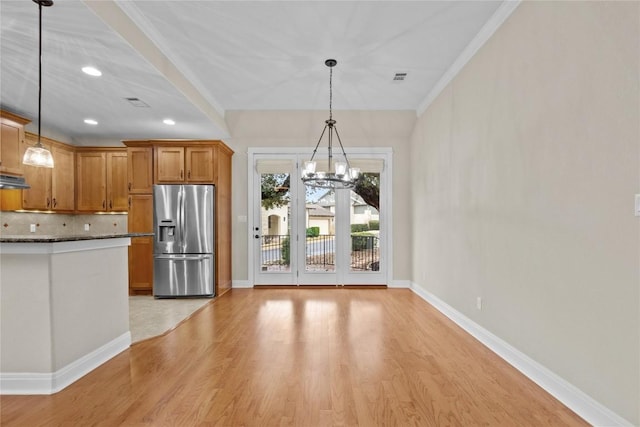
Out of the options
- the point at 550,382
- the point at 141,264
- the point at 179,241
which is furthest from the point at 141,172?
the point at 550,382

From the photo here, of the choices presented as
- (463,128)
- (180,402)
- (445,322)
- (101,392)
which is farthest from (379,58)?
(101,392)

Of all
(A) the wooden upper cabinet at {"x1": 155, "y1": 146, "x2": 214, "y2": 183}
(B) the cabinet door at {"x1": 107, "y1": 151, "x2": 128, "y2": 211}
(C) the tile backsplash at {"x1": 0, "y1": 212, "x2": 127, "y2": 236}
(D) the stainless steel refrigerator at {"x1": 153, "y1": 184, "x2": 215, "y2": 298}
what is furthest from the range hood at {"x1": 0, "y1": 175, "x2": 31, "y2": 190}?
(B) the cabinet door at {"x1": 107, "y1": 151, "x2": 128, "y2": 211}

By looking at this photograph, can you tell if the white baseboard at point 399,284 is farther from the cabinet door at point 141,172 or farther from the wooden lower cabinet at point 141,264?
the cabinet door at point 141,172

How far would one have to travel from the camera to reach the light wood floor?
1.98 metres

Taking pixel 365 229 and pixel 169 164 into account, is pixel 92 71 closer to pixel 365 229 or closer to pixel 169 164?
pixel 169 164

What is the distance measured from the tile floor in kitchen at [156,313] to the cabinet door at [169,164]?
1873 millimetres

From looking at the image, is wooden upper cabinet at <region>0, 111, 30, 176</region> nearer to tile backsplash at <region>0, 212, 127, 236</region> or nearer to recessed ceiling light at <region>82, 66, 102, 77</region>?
tile backsplash at <region>0, 212, 127, 236</region>

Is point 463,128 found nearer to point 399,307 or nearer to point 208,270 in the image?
point 399,307

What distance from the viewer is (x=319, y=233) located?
595 cm

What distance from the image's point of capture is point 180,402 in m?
2.14

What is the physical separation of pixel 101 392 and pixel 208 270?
2833 millimetres

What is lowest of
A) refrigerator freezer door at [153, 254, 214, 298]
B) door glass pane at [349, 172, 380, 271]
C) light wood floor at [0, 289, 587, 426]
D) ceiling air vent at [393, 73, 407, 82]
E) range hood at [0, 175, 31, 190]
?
light wood floor at [0, 289, 587, 426]

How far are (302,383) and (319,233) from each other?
3.68m

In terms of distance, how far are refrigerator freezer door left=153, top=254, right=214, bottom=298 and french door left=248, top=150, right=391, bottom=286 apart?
3.62 ft
